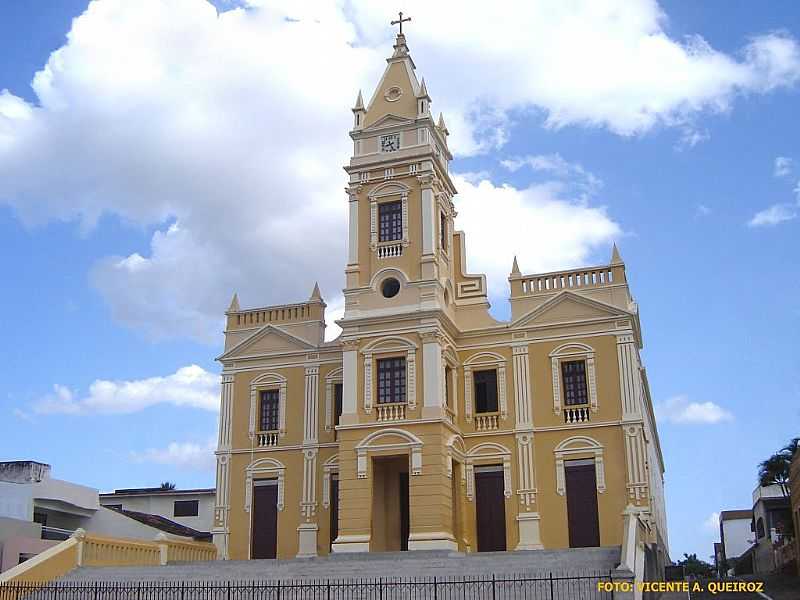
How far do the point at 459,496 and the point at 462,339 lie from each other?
195 inches

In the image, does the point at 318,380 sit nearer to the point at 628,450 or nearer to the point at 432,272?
the point at 432,272

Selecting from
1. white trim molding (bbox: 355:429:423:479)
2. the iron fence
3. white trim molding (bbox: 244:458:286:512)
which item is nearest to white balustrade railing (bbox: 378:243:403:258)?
white trim molding (bbox: 355:429:423:479)

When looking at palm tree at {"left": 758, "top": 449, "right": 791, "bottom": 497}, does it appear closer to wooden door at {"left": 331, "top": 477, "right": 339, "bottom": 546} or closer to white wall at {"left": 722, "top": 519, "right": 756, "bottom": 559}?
white wall at {"left": 722, "top": 519, "right": 756, "bottom": 559}

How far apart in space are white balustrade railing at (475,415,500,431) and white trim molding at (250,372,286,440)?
21.5 feet

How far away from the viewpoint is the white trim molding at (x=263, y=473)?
2980cm

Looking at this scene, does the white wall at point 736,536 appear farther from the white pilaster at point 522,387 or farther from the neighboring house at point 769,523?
the white pilaster at point 522,387

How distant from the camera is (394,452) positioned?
26.6 meters

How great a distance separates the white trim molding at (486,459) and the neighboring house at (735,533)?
41629 millimetres

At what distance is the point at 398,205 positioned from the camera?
29578 millimetres

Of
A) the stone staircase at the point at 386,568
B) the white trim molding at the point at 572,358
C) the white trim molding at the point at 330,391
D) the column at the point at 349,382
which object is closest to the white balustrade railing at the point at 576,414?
the white trim molding at the point at 572,358

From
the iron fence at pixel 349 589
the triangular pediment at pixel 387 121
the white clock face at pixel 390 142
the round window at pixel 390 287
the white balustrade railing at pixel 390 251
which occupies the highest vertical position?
the triangular pediment at pixel 387 121

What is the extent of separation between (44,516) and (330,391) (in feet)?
38.2

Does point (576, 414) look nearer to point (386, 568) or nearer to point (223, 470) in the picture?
point (386, 568)

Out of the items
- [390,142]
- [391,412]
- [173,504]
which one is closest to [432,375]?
[391,412]
